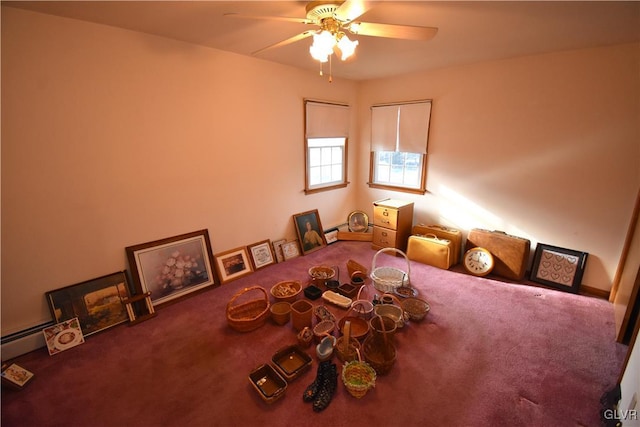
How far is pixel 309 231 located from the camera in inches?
159

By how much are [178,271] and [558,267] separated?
3986 mm

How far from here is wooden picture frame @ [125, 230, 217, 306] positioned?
2619mm

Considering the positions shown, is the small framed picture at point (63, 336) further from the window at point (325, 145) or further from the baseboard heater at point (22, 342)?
the window at point (325, 145)

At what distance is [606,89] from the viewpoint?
8.66ft

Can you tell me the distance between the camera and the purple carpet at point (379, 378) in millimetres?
1661

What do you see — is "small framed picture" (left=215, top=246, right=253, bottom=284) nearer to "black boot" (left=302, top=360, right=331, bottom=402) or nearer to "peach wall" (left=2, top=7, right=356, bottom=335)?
"peach wall" (left=2, top=7, right=356, bottom=335)

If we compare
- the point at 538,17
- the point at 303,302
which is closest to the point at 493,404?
the point at 303,302

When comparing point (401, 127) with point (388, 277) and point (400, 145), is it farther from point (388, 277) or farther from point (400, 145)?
point (388, 277)

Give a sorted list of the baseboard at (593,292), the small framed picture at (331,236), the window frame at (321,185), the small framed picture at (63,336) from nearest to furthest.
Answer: the small framed picture at (63,336)
the baseboard at (593,292)
the window frame at (321,185)
the small framed picture at (331,236)

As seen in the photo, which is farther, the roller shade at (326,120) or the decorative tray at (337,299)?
Result: the roller shade at (326,120)

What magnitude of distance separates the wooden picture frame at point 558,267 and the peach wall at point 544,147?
93 millimetres

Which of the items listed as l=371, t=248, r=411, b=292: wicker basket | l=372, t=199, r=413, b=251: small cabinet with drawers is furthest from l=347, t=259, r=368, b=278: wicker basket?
l=372, t=199, r=413, b=251: small cabinet with drawers

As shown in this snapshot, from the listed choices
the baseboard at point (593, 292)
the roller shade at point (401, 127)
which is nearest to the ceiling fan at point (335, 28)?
the roller shade at point (401, 127)

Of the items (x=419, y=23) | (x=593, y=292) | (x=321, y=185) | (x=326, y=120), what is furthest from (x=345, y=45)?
(x=593, y=292)
